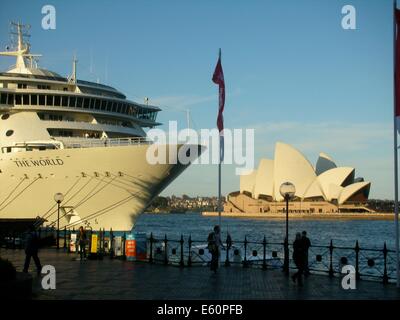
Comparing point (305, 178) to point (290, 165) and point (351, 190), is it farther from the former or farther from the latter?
point (351, 190)

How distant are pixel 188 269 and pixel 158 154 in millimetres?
16579

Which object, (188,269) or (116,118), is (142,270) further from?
(116,118)

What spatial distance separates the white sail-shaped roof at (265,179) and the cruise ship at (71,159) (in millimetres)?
85967

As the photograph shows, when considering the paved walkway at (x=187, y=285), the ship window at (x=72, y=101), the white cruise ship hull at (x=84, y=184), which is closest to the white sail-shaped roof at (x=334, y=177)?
the white cruise ship hull at (x=84, y=184)

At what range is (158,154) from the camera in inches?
1464

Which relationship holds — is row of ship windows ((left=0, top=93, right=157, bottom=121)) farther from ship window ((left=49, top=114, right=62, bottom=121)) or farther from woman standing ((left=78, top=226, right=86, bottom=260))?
woman standing ((left=78, top=226, right=86, bottom=260))

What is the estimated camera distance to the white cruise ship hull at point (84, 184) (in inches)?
1432

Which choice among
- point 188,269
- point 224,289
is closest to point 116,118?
point 188,269

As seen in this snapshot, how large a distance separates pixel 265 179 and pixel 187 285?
386 feet

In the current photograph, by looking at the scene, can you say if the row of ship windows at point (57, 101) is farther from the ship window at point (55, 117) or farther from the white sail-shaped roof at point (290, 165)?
the white sail-shaped roof at point (290, 165)

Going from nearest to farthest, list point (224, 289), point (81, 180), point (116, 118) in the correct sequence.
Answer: point (224, 289), point (81, 180), point (116, 118)

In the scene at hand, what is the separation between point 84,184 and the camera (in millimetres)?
37000

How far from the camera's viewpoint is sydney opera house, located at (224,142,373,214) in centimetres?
11725

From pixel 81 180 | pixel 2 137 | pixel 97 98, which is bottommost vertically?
pixel 81 180
